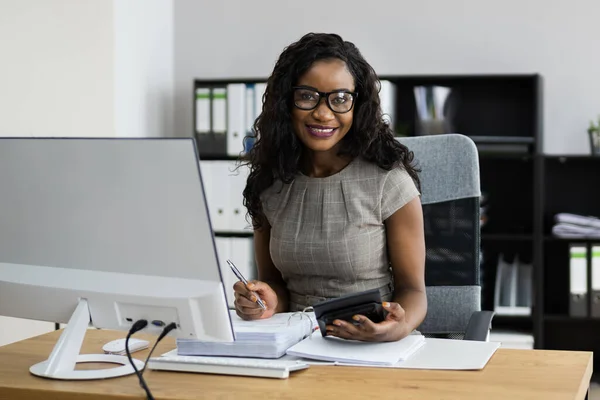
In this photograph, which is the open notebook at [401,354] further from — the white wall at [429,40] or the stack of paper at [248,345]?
the white wall at [429,40]

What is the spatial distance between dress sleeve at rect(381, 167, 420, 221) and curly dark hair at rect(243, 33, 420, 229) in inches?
1.4

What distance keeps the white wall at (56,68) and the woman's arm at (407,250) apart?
59.2 inches

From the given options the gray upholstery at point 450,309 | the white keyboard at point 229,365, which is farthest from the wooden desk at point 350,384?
the gray upholstery at point 450,309

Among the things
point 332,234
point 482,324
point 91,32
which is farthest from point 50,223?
point 91,32

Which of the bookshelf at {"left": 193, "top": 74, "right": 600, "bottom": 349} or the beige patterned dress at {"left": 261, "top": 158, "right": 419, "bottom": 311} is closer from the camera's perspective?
the beige patterned dress at {"left": 261, "top": 158, "right": 419, "bottom": 311}

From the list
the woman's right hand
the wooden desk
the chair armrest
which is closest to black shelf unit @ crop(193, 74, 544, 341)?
the chair armrest

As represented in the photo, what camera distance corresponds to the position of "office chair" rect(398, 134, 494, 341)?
6.66 ft

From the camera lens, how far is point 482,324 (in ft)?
6.17

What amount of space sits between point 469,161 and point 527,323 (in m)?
2.13

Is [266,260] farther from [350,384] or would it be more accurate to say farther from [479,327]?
[350,384]

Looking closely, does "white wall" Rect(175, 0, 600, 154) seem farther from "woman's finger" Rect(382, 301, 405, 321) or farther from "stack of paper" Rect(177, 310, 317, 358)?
"stack of paper" Rect(177, 310, 317, 358)

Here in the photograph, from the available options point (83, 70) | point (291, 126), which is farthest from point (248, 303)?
point (83, 70)

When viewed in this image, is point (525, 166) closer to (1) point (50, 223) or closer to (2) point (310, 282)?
(2) point (310, 282)

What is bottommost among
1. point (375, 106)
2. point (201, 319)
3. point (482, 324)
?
point (482, 324)
